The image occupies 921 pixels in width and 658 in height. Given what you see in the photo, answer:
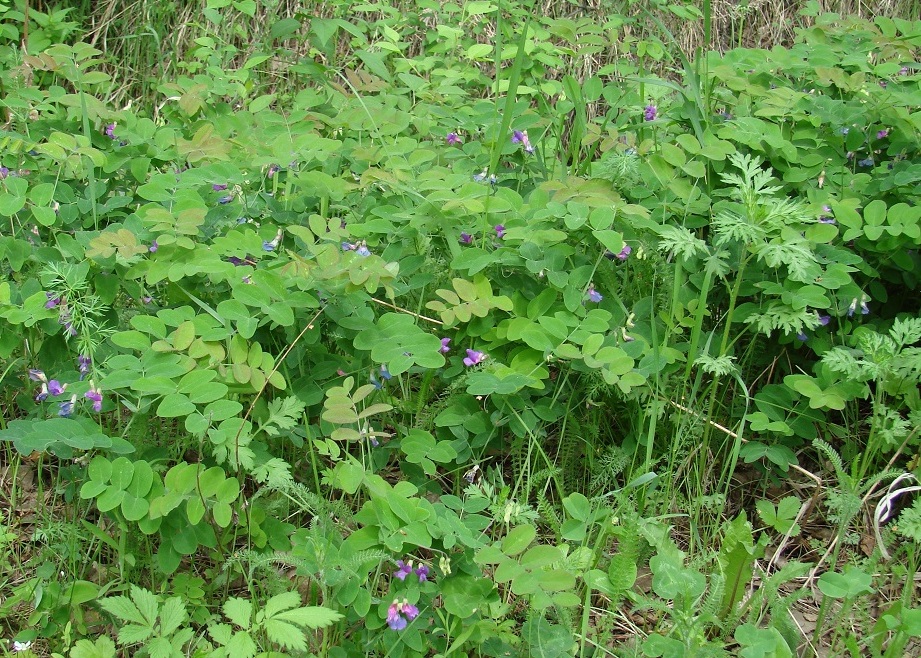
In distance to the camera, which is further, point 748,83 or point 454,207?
point 748,83

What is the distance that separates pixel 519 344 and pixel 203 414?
2.79 feet

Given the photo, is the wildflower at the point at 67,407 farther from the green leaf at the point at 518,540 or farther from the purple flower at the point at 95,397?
the green leaf at the point at 518,540

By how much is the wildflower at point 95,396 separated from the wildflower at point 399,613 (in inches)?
32.1

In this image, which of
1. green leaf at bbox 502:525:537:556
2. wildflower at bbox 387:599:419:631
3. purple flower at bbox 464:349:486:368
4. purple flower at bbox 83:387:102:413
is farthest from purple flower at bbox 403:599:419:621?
purple flower at bbox 83:387:102:413

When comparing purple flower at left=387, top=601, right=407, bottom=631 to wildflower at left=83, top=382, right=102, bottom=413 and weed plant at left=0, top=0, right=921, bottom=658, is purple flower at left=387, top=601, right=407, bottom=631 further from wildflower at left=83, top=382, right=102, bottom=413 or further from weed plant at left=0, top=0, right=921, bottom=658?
wildflower at left=83, top=382, right=102, bottom=413

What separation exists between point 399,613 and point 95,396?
84 cm

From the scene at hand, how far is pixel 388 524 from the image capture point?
5.58 ft

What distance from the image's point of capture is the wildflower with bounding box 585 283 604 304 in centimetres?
224

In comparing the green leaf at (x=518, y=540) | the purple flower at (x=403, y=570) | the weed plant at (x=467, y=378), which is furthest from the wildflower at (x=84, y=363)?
the green leaf at (x=518, y=540)

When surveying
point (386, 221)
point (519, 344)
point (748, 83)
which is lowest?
point (519, 344)

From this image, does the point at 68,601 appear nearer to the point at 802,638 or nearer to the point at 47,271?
the point at 47,271

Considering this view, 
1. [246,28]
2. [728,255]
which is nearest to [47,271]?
[728,255]

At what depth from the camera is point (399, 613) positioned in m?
1.71

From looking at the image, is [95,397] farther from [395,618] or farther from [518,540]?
[518,540]
